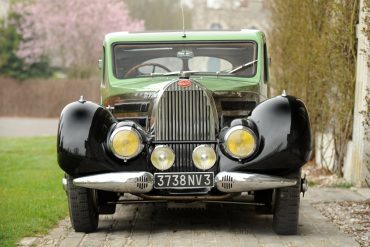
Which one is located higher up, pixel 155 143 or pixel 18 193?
pixel 155 143

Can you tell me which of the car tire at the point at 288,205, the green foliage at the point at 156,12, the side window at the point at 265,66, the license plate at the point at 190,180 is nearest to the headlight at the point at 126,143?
the license plate at the point at 190,180

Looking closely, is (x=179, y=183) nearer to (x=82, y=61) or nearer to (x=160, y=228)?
(x=160, y=228)

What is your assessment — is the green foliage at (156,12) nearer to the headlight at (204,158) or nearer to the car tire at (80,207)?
the car tire at (80,207)

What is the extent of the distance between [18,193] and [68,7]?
3223cm

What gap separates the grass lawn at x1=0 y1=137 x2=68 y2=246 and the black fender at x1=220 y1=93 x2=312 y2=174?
1.99 meters

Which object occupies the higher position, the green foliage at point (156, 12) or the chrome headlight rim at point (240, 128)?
the chrome headlight rim at point (240, 128)

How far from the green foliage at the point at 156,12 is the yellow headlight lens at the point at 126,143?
3816 centimetres

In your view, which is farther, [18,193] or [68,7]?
[68,7]

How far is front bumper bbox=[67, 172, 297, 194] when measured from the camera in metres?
7.20

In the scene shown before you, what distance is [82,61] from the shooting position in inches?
1639

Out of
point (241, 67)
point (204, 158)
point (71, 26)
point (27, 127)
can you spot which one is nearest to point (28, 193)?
point (241, 67)

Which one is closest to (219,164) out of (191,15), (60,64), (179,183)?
(179,183)

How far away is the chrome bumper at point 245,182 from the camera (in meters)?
7.21

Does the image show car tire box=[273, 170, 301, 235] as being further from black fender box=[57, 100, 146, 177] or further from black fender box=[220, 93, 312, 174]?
black fender box=[57, 100, 146, 177]
